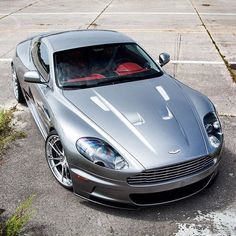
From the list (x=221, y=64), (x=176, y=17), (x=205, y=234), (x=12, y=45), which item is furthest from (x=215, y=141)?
(x=176, y=17)

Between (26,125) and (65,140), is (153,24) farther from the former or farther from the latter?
(65,140)

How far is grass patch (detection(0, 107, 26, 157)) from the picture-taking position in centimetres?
527

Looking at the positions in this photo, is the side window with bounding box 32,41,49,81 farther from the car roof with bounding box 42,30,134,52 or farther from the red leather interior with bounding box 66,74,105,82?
the red leather interior with bounding box 66,74,105,82

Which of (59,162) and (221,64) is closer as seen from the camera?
(59,162)

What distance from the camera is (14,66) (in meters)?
6.52

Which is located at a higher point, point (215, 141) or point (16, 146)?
point (215, 141)

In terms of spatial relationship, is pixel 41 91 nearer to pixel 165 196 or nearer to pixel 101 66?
pixel 101 66

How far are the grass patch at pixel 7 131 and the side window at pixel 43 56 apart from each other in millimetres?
1096

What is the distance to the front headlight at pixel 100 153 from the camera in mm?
3588

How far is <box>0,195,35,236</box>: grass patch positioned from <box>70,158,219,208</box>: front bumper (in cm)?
55

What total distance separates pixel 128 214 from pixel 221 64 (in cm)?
561

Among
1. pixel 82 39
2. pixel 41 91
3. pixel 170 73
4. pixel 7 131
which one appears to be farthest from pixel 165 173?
pixel 170 73

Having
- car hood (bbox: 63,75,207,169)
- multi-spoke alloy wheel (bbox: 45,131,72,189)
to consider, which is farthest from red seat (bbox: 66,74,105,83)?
multi-spoke alloy wheel (bbox: 45,131,72,189)

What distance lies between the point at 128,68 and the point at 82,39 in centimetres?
80
